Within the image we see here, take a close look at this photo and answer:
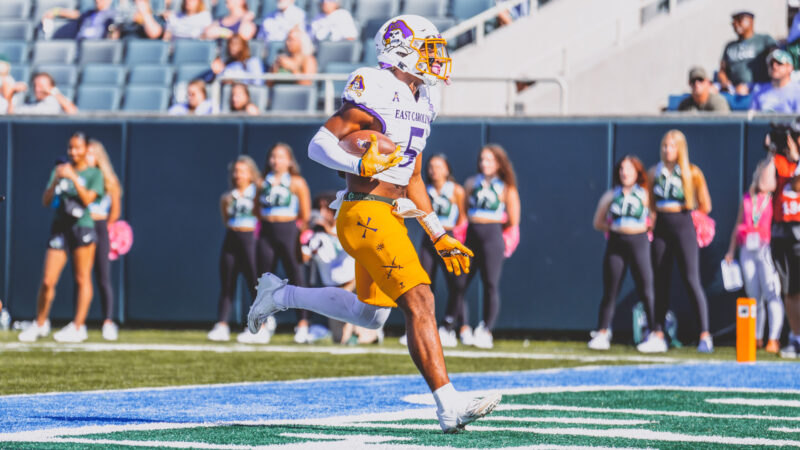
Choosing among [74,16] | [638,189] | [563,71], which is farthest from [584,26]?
[74,16]

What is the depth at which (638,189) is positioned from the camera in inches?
495

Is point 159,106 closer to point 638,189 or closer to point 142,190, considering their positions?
point 142,190

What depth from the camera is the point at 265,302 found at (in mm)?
→ 6902

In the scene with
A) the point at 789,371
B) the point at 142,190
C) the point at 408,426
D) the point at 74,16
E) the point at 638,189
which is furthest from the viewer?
the point at 74,16

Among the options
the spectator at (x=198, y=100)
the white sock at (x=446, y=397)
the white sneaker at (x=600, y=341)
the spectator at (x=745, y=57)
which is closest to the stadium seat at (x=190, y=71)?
the spectator at (x=198, y=100)

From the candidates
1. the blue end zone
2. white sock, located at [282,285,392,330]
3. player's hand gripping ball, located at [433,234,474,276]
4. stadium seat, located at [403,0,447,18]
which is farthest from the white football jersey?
stadium seat, located at [403,0,447,18]

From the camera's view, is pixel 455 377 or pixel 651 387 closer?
pixel 651 387

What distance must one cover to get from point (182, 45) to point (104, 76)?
1.01 metres

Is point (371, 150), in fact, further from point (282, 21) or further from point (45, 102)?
point (282, 21)

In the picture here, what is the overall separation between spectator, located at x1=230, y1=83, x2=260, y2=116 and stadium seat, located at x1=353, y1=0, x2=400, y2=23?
10.1ft

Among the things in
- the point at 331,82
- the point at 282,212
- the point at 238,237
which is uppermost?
the point at 331,82

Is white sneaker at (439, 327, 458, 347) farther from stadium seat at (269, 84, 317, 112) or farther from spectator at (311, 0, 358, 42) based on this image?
spectator at (311, 0, 358, 42)

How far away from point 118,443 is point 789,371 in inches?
226

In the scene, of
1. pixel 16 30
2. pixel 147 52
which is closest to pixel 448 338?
pixel 147 52
